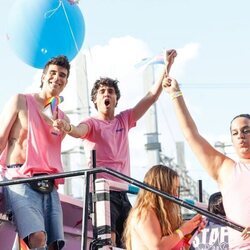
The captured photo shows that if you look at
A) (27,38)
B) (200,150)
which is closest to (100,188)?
(200,150)

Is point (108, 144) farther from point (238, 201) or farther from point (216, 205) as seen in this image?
point (238, 201)

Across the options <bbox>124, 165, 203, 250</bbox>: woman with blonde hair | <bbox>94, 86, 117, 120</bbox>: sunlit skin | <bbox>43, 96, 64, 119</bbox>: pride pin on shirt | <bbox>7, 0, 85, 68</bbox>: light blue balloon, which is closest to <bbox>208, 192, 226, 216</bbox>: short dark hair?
<bbox>124, 165, 203, 250</bbox>: woman with blonde hair

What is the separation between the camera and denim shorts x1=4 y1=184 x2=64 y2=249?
16.0ft

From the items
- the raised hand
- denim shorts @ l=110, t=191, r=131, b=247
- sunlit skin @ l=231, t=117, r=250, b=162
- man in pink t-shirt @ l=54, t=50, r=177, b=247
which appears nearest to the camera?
sunlit skin @ l=231, t=117, r=250, b=162

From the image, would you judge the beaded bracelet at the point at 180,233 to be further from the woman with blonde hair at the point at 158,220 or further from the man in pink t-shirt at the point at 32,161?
the man in pink t-shirt at the point at 32,161

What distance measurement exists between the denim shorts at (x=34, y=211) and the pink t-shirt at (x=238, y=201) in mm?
1357

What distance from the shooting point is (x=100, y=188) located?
Result: 14.6ft

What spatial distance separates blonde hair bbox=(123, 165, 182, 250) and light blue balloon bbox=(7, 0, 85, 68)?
7.11 ft

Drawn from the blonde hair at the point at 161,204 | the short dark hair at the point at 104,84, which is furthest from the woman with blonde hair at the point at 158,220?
the short dark hair at the point at 104,84

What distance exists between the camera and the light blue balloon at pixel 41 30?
248 inches

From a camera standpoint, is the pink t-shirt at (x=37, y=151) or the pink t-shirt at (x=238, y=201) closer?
the pink t-shirt at (x=238, y=201)

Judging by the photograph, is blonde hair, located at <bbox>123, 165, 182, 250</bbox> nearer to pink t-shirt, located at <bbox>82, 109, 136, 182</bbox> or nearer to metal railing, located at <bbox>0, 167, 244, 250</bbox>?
metal railing, located at <bbox>0, 167, 244, 250</bbox>

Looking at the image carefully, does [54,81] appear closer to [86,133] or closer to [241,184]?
[86,133]

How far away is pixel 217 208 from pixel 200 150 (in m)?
1.30
